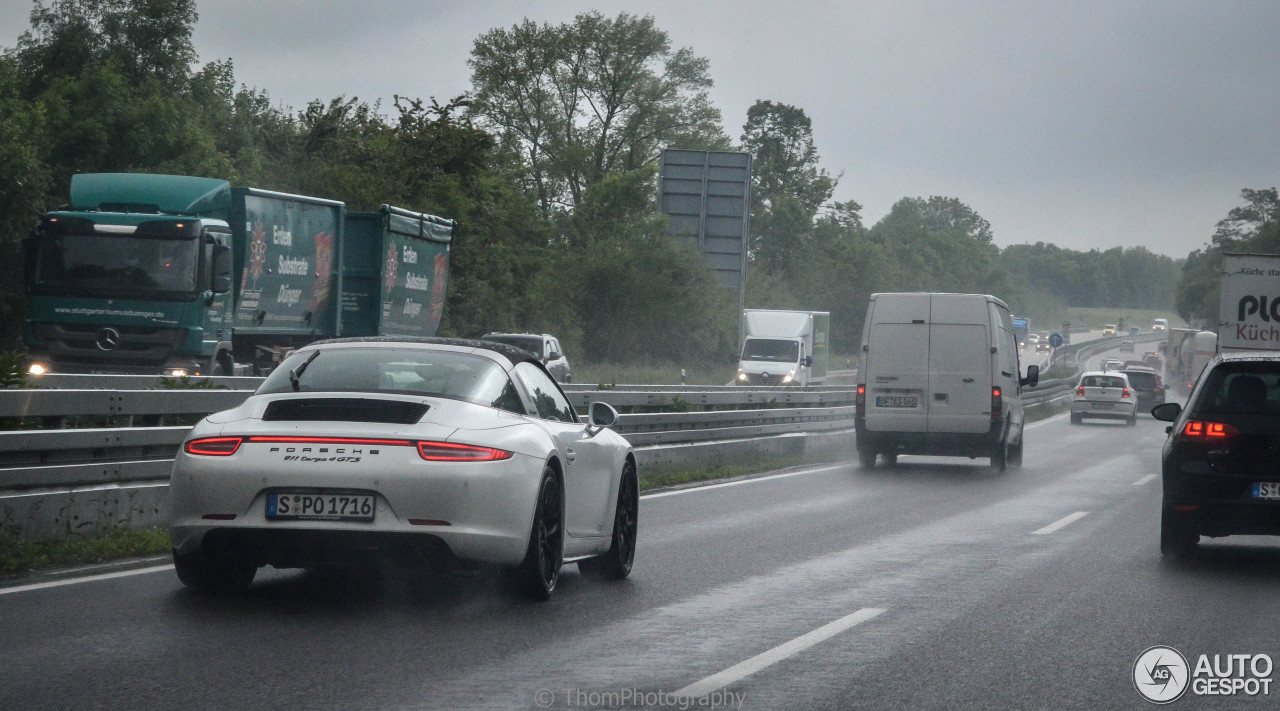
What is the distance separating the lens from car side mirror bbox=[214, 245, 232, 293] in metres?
20.6

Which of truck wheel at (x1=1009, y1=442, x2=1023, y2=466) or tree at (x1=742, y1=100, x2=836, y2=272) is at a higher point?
tree at (x1=742, y1=100, x2=836, y2=272)

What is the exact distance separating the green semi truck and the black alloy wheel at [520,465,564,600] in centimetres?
1126

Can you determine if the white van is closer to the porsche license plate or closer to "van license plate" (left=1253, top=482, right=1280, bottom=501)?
"van license plate" (left=1253, top=482, right=1280, bottom=501)

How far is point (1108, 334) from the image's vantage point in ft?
596

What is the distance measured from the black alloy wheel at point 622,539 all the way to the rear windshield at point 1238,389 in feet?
14.2

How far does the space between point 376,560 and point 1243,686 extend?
3908mm

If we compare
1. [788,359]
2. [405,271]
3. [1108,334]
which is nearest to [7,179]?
[405,271]

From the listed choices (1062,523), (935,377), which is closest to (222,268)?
(935,377)

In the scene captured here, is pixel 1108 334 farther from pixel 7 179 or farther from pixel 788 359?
pixel 7 179

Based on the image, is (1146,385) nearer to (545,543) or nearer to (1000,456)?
(1000,456)

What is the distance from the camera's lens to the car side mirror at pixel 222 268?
2059cm

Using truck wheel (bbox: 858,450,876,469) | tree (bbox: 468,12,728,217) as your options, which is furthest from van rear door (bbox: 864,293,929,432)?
tree (bbox: 468,12,728,217)

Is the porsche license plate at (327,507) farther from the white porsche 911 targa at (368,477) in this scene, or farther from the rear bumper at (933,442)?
the rear bumper at (933,442)

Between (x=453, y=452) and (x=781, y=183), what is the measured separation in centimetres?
9249
